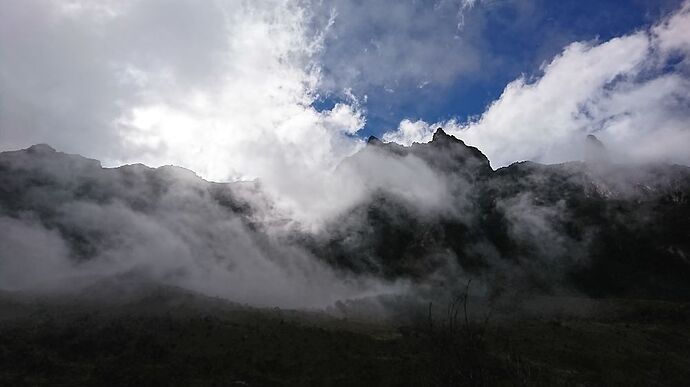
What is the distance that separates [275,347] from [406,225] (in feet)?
325

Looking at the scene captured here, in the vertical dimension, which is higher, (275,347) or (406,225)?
(406,225)

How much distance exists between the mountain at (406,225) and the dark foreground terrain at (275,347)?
4362 cm

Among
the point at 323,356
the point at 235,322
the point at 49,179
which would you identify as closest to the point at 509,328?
the point at 323,356

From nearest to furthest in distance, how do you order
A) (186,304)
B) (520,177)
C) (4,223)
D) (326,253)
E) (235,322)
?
(235,322) → (186,304) → (4,223) → (326,253) → (520,177)

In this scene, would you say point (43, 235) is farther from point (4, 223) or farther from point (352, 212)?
point (352, 212)

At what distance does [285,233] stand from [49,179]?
72.5 m

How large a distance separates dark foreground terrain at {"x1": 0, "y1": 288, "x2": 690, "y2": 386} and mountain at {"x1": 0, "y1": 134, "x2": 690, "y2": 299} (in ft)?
143

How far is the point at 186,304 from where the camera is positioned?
308ft

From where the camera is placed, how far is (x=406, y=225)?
165 metres

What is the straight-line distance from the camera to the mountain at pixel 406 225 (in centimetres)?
14012

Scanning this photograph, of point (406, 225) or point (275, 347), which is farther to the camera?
point (406, 225)

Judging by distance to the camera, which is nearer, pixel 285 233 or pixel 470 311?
pixel 470 311

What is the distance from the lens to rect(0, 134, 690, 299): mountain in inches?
5517

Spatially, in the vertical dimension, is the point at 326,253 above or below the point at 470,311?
above
